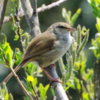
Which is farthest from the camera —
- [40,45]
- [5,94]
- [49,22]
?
[49,22]

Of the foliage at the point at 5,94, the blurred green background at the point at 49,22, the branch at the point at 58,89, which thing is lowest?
the blurred green background at the point at 49,22

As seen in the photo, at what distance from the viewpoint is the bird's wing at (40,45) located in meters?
3.04

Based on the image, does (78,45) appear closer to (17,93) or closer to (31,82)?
(31,82)

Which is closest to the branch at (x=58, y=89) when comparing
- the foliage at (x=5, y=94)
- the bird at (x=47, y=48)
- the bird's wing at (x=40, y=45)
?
the bird at (x=47, y=48)

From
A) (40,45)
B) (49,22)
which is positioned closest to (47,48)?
(40,45)

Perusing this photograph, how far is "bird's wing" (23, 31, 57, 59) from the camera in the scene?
3043 millimetres

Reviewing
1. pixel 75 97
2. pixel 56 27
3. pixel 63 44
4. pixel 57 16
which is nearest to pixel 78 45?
pixel 63 44

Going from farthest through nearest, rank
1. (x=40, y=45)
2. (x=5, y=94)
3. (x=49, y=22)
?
(x=49, y=22)
(x=40, y=45)
(x=5, y=94)

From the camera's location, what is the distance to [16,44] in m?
6.75

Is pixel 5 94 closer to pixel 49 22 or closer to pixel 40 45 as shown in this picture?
pixel 40 45

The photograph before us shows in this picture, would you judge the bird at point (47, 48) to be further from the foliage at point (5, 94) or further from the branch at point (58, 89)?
the foliage at point (5, 94)

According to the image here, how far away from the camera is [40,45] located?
10.3 ft

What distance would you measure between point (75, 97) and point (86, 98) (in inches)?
145

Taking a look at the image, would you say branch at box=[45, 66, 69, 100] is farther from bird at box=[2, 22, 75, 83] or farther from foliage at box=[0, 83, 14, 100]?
foliage at box=[0, 83, 14, 100]
